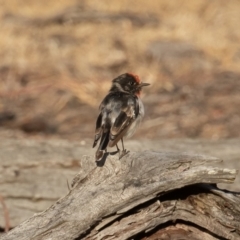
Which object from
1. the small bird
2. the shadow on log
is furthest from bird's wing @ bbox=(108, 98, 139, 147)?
the shadow on log

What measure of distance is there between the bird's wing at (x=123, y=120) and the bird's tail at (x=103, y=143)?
0.04 meters

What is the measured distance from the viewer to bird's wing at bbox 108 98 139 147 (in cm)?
787

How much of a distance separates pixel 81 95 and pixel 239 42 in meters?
3.63

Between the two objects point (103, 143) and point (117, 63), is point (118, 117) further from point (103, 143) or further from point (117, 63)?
point (117, 63)

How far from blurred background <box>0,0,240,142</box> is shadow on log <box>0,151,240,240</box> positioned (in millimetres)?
5135

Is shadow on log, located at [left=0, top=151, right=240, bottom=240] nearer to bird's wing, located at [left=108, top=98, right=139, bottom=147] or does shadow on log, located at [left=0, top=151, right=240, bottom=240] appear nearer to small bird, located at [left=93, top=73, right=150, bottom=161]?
small bird, located at [left=93, top=73, right=150, bottom=161]

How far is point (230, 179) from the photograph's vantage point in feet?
20.9

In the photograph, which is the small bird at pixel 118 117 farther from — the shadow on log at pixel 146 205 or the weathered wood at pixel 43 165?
the shadow on log at pixel 146 205

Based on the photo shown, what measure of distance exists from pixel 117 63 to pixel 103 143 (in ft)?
26.8

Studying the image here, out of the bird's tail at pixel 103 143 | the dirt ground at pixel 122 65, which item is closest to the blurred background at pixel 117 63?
the dirt ground at pixel 122 65

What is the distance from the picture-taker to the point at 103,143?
7578 mm

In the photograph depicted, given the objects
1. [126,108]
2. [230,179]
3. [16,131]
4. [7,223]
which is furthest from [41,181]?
[230,179]

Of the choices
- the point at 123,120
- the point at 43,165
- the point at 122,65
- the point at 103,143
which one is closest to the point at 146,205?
the point at 103,143

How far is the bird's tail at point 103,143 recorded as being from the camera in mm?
6945
